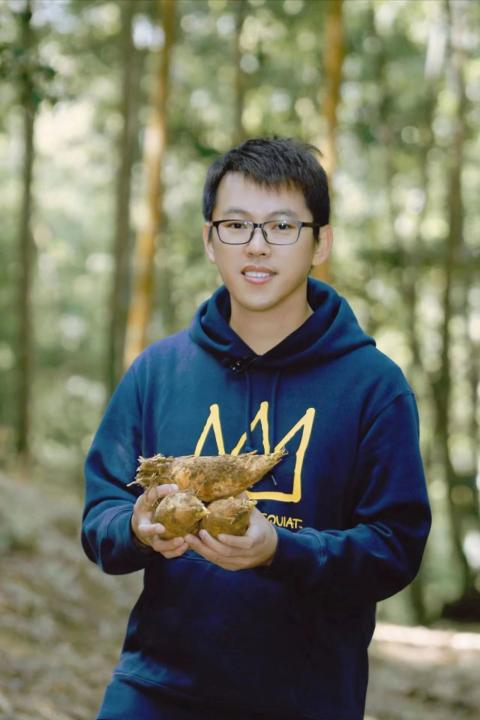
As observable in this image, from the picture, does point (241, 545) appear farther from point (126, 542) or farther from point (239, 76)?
point (239, 76)

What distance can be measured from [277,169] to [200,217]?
65.8 ft

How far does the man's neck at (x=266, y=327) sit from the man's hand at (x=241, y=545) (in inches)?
29.5

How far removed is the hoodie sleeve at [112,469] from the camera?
9.04 feet

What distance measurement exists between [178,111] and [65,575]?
13.4m

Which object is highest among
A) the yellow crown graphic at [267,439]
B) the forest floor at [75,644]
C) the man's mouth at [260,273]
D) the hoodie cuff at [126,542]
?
the man's mouth at [260,273]

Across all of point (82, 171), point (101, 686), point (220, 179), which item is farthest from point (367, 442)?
point (82, 171)

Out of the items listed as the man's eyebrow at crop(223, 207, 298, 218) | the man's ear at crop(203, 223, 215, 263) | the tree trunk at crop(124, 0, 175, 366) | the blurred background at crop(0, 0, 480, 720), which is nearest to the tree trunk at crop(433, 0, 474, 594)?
the blurred background at crop(0, 0, 480, 720)

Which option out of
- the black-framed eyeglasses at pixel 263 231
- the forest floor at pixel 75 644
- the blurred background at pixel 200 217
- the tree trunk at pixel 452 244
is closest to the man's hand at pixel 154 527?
the black-framed eyeglasses at pixel 263 231

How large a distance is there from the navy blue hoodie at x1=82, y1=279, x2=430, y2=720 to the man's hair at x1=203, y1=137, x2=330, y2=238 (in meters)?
0.40

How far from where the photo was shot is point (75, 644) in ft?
26.2

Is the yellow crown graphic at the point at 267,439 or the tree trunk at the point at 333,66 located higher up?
the tree trunk at the point at 333,66

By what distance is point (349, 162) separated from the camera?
23594mm

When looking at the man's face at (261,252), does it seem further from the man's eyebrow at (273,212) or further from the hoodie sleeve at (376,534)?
the hoodie sleeve at (376,534)

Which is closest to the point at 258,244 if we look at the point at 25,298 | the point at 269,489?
the point at 269,489
